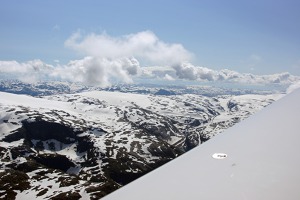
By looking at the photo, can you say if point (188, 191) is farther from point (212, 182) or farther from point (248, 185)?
point (248, 185)

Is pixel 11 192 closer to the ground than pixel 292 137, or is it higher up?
closer to the ground

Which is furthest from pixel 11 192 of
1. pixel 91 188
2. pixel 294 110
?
pixel 294 110

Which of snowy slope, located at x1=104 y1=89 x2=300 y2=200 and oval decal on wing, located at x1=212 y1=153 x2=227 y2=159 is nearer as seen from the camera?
snowy slope, located at x1=104 y1=89 x2=300 y2=200

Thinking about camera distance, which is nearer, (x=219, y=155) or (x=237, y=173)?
(x=237, y=173)

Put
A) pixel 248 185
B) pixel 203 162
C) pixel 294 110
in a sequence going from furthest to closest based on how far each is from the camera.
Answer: pixel 294 110 < pixel 203 162 < pixel 248 185

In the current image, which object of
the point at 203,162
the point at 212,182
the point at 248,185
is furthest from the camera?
the point at 203,162

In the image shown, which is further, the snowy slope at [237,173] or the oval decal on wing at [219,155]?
the oval decal on wing at [219,155]

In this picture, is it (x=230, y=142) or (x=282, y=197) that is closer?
(x=282, y=197)

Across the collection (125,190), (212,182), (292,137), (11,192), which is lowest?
(11,192)
